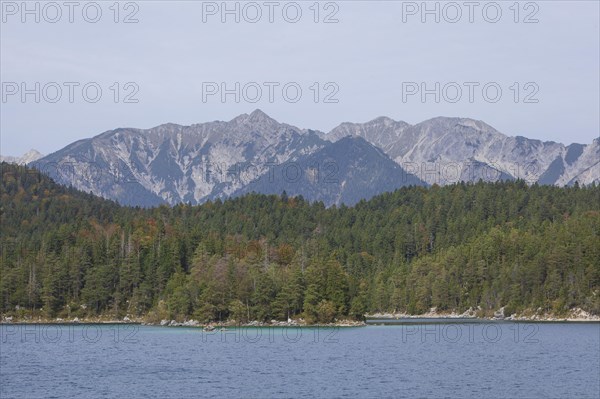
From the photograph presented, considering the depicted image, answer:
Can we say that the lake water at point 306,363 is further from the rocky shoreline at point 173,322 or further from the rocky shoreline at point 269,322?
the rocky shoreline at point 269,322

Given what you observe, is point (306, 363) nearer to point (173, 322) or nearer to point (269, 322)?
point (269, 322)

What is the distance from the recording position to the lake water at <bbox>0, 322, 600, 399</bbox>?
76500mm

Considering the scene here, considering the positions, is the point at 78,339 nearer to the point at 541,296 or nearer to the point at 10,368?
the point at 10,368

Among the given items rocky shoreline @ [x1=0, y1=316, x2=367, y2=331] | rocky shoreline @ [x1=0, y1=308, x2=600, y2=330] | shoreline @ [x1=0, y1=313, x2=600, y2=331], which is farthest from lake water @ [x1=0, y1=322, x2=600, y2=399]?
rocky shoreline @ [x1=0, y1=308, x2=600, y2=330]

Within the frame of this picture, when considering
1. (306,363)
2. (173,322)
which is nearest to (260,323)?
(173,322)

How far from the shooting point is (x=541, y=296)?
618 feet

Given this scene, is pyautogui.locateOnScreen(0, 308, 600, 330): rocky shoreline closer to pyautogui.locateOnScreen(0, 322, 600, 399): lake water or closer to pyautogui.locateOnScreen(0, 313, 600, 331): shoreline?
pyautogui.locateOnScreen(0, 313, 600, 331): shoreline

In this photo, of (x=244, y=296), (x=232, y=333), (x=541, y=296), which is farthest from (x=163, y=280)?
(x=541, y=296)

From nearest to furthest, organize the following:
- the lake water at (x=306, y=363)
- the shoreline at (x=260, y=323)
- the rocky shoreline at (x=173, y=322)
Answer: the lake water at (x=306, y=363) → the rocky shoreline at (x=173, y=322) → the shoreline at (x=260, y=323)

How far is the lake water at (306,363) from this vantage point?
76.5 m

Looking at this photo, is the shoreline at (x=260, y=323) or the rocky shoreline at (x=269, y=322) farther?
the rocky shoreline at (x=269, y=322)

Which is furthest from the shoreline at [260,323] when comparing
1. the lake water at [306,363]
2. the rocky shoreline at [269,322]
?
the lake water at [306,363]

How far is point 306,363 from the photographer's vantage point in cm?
9762

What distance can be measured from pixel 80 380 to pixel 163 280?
10755 centimetres
